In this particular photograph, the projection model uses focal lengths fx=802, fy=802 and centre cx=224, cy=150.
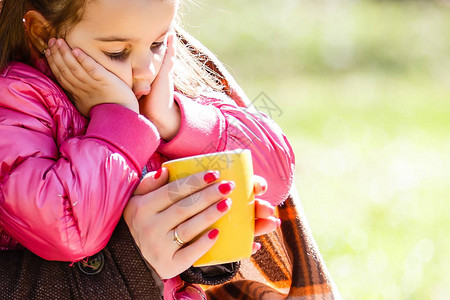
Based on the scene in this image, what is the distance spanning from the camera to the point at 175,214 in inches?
52.2

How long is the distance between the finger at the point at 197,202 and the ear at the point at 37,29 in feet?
1.48

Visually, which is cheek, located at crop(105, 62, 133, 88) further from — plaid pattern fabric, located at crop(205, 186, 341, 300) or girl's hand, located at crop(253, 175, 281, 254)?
plaid pattern fabric, located at crop(205, 186, 341, 300)

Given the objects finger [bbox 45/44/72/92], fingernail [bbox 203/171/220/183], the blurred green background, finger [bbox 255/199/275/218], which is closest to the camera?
fingernail [bbox 203/171/220/183]

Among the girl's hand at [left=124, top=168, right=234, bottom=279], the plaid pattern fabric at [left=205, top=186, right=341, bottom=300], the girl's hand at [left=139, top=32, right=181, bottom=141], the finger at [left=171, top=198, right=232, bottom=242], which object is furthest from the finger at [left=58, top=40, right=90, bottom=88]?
the plaid pattern fabric at [left=205, top=186, right=341, bottom=300]

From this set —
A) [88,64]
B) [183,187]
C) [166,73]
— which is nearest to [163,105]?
[166,73]

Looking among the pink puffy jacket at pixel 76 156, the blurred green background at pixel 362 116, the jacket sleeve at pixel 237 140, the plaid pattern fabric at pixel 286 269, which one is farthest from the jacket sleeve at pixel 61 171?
the blurred green background at pixel 362 116

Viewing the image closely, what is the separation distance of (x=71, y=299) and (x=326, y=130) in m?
3.79

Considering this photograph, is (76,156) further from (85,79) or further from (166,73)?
(166,73)

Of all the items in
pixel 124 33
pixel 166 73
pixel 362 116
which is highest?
pixel 124 33

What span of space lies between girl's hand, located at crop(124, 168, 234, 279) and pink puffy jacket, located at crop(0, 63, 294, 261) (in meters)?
0.05

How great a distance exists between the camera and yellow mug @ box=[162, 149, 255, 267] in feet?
4.35

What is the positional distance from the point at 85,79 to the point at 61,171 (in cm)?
22

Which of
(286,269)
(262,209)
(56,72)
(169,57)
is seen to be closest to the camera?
(262,209)

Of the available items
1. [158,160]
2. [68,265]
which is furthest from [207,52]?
[68,265]
